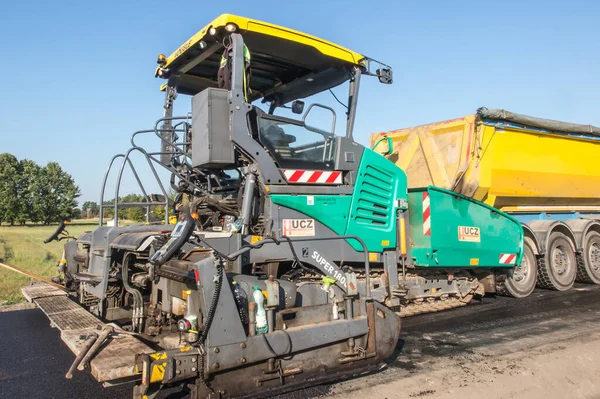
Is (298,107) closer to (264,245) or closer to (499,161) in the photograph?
(264,245)

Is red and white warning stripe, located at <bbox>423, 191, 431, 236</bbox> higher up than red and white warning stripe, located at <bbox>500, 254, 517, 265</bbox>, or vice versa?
red and white warning stripe, located at <bbox>423, 191, 431, 236</bbox>

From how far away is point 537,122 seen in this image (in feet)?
25.3

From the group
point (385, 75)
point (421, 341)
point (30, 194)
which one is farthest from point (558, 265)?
point (30, 194)

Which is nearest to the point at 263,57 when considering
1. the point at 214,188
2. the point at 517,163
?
the point at 214,188

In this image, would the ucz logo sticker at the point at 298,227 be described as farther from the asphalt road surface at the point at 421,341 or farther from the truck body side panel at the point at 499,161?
the truck body side panel at the point at 499,161

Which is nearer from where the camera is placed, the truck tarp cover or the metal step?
the metal step

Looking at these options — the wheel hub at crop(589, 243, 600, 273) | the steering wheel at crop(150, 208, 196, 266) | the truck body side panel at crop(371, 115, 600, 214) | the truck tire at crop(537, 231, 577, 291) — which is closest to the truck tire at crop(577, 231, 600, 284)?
the wheel hub at crop(589, 243, 600, 273)

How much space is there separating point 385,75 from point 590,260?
6409 millimetres

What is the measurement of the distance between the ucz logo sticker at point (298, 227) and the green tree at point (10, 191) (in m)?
67.7

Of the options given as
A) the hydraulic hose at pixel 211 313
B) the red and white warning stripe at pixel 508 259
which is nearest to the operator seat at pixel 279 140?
the hydraulic hose at pixel 211 313

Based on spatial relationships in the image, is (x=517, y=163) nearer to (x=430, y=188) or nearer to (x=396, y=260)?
(x=430, y=188)

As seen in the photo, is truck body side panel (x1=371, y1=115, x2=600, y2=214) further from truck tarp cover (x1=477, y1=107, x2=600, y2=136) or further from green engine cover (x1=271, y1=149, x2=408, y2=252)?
green engine cover (x1=271, y1=149, x2=408, y2=252)

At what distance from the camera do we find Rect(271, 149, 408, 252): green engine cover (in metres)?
4.39

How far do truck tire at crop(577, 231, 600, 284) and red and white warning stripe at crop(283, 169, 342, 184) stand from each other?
6.29 metres
